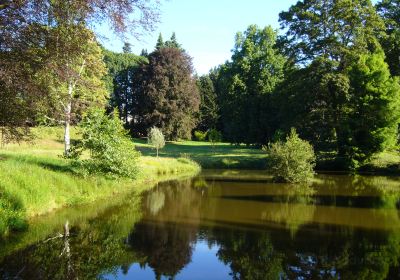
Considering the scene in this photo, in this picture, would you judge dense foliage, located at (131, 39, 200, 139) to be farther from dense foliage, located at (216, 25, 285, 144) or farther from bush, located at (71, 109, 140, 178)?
bush, located at (71, 109, 140, 178)

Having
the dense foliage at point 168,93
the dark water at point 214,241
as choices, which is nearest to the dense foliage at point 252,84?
the dense foliage at point 168,93

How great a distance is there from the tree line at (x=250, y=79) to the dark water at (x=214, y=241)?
350 centimetres

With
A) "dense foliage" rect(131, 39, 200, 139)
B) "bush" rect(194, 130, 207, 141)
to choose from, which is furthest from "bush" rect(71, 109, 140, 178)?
"bush" rect(194, 130, 207, 141)

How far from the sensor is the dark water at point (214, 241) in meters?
9.77

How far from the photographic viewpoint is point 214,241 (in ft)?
41.3

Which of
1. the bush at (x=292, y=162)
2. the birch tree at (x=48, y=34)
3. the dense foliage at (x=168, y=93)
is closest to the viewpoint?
the birch tree at (x=48, y=34)

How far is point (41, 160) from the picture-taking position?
2025cm

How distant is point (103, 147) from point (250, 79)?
3850 centimetres

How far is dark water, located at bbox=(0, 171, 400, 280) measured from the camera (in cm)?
977

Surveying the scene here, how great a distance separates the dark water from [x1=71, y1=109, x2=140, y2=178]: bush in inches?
66.1

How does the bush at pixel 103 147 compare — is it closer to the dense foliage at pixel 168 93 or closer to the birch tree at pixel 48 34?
the birch tree at pixel 48 34

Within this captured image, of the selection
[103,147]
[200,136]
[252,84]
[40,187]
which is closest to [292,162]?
[103,147]

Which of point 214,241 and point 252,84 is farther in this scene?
point 252,84

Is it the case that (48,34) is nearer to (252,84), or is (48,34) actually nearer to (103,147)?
(103,147)
